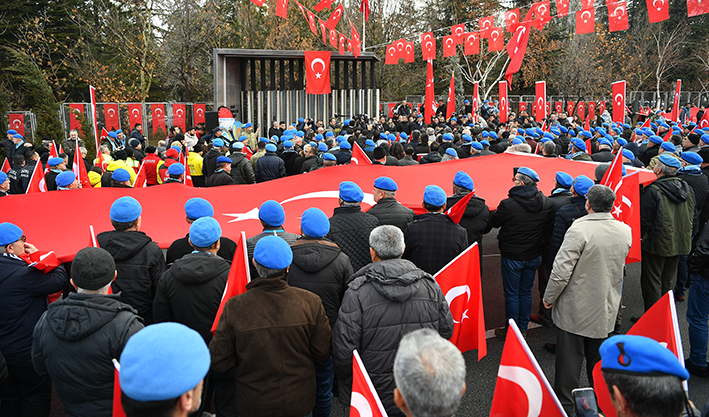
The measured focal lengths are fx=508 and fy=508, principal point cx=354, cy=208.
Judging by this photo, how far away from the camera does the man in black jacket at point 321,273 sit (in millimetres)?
3646

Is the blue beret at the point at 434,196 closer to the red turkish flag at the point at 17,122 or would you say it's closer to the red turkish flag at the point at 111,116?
the red turkish flag at the point at 111,116

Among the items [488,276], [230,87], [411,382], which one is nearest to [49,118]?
[230,87]

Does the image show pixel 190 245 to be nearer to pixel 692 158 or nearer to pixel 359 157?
pixel 359 157

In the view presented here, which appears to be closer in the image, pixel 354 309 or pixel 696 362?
pixel 354 309

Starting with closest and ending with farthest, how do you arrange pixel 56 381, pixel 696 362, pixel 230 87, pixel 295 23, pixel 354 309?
pixel 56 381
pixel 354 309
pixel 696 362
pixel 230 87
pixel 295 23

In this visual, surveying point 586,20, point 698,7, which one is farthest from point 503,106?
point 698,7

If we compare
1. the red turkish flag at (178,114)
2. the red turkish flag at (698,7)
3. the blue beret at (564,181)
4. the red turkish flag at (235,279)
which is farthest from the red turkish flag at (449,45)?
the red turkish flag at (235,279)

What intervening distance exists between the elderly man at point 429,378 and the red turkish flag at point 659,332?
1136 mm

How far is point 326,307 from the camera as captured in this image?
3.71m

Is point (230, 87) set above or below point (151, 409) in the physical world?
above

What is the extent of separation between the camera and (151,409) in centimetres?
171

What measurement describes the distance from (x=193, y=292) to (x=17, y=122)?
19994 mm

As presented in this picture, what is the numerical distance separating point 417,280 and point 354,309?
42 cm

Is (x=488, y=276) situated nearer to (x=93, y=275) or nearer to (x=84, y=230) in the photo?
(x=84, y=230)
